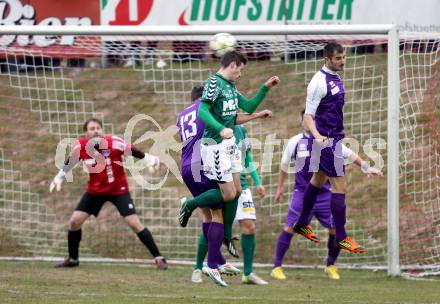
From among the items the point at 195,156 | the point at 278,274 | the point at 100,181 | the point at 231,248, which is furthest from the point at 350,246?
the point at 100,181

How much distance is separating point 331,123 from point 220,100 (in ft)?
4.77

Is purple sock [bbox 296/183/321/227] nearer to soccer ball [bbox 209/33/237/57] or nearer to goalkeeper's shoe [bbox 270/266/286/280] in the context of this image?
goalkeeper's shoe [bbox 270/266/286/280]

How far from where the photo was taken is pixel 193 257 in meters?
15.4

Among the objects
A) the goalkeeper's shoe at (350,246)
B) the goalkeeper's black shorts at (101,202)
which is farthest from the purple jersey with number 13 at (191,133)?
the goalkeeper's black shorts at (101,202)

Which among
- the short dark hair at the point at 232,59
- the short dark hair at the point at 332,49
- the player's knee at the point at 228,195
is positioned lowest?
the player's knee at the point at 228,195

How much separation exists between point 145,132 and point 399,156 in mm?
5848

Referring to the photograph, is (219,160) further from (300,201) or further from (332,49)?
(300,201)

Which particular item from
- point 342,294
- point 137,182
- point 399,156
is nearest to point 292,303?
point 342,294

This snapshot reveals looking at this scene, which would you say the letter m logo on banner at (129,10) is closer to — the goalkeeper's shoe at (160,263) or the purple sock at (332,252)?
the goalkeeper's shoe at (160,263)

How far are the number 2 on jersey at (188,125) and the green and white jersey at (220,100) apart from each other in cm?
34

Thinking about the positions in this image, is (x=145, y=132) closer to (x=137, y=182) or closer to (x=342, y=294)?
(x=137, y=182)

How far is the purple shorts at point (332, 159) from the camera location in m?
11.5

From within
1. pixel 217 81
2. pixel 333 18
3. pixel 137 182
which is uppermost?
pixel 333 18

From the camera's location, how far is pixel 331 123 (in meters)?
11.5
